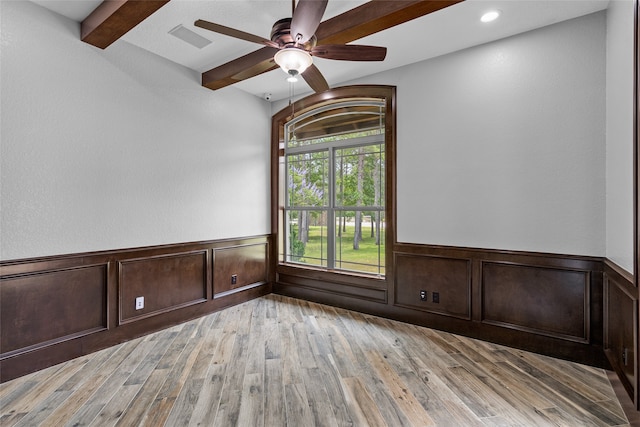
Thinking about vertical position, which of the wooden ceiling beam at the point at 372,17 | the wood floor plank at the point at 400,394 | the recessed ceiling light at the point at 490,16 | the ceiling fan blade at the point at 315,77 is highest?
the recessed ceiling light at the point at 490,16

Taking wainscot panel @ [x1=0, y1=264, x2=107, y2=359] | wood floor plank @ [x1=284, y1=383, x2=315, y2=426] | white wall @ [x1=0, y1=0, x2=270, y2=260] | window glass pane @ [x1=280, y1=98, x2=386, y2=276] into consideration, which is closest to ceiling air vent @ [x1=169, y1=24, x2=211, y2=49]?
white wall @ [x1=0, y1=0, x2=270, y2=260]

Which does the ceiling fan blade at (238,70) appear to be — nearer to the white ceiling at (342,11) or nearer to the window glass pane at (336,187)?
the white ceiling at (342,11)

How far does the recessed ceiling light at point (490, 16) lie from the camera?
2625 mm

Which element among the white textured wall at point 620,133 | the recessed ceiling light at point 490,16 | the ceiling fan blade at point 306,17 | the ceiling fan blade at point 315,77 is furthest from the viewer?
the recessed ceiling light at point 490,16

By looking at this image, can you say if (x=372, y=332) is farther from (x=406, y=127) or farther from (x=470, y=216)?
(x=406, y=127)

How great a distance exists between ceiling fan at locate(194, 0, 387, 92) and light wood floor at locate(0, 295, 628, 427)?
2310 millimetres

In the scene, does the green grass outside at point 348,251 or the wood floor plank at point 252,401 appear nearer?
the wood floor plank at point 252,401

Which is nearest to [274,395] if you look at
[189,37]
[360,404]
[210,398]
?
[210,398]

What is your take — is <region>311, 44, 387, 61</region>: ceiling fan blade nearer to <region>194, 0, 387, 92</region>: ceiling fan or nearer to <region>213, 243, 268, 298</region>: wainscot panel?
<region>194, 0, 387, 92</region>: ceiling fan

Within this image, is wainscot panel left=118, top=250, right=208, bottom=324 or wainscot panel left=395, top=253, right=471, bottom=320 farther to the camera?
wainscot panel left=395, top=253, right=471, bottom=320

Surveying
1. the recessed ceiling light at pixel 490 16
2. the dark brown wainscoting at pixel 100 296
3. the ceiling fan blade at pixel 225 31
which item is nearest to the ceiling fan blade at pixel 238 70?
the ceiling fan blade at pixel 225 31

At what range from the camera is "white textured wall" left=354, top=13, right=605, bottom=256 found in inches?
105

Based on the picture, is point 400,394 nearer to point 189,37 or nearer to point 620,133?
point 620,133

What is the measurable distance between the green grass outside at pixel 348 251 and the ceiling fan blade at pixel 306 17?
104 inches
